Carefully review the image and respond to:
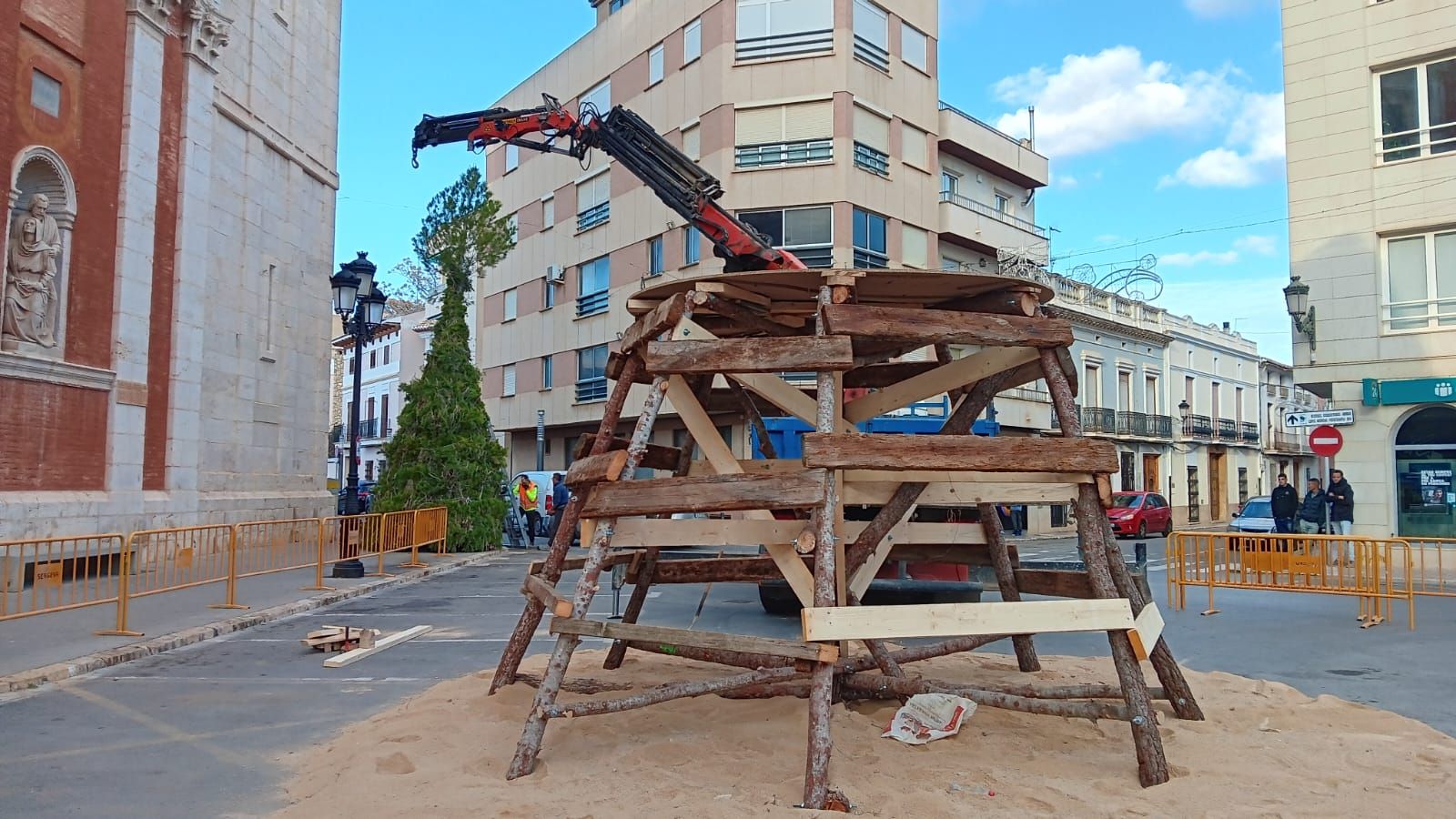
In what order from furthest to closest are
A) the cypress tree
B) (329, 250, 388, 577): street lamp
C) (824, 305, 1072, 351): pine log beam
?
1. the cypress tree
2. (329, 250, 388, 577): street lamp
3. (824, 305, 1072, 351): pine log beam

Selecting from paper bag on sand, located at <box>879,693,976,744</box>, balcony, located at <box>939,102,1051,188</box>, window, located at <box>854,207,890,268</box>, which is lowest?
paper bag on sand, located at <box>879,693,976,744</box>

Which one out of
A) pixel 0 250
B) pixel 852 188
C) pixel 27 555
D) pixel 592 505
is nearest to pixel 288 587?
pixel 27 555

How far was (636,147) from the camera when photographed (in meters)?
17.8

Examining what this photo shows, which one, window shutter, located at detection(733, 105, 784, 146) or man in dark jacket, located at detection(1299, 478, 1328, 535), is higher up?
window shutter, located at detection(733, 105, 784, 146)

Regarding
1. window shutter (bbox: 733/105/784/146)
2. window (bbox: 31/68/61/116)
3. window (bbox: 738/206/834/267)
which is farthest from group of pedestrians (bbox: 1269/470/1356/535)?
window (bbox: 31/68/61/116)

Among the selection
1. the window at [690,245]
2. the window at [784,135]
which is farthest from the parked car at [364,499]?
the window at [784,135]

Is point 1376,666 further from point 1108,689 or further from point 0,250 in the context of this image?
point 0,250

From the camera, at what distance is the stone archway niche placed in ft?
42.8

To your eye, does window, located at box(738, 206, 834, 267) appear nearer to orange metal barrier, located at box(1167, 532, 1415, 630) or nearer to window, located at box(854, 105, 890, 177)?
window, located at box(854, 105, 890, 177)

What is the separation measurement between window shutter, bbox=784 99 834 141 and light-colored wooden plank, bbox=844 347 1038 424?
68.8 feet

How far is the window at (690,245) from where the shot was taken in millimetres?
27500

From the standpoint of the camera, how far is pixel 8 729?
623 cm

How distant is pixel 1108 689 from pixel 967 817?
2.01 metres

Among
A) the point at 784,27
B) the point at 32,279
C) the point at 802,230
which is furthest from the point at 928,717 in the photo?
the point at 784,27
